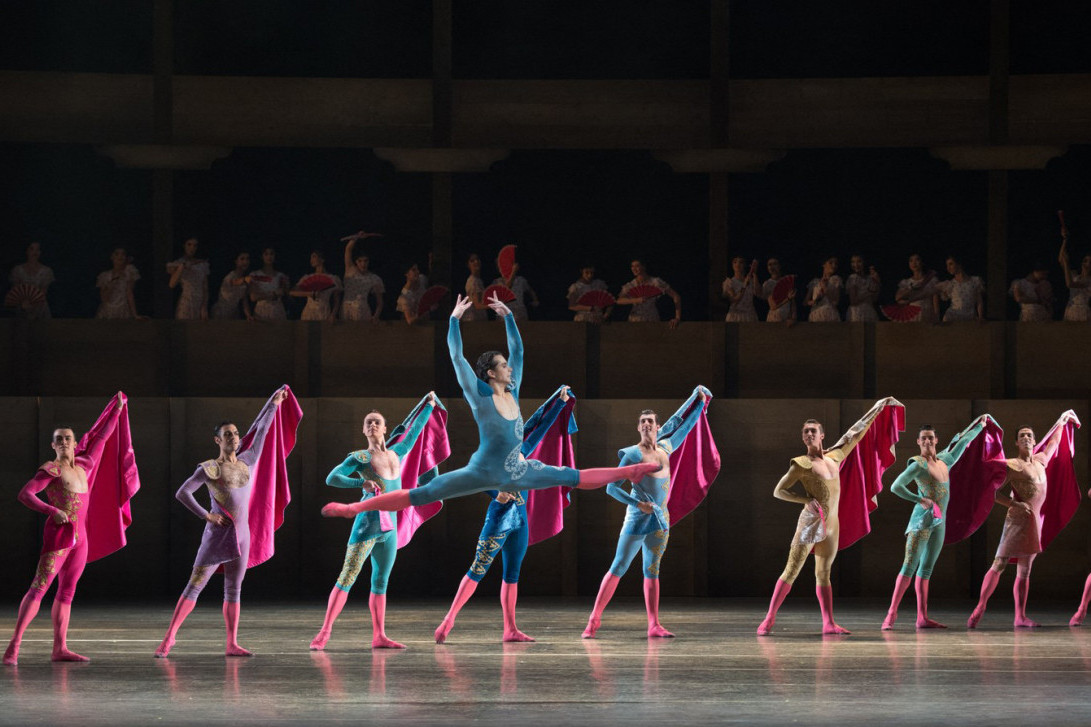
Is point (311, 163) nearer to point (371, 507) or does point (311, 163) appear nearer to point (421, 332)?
point (421, 332)

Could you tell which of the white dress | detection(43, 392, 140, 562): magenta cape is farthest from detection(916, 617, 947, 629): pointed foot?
the white dress

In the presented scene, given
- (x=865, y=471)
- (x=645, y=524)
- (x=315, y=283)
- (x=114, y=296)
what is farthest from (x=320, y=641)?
(x=114, y=296)

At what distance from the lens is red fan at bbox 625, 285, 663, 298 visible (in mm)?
15477

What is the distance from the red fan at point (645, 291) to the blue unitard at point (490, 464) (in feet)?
20.9

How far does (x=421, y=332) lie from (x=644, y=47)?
5113 mm

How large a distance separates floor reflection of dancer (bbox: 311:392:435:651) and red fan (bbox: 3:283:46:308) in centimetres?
641

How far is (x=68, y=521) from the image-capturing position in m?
9.46

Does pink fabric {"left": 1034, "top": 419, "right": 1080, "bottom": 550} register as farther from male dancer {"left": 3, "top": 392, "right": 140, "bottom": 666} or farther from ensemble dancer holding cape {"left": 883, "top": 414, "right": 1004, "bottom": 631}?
male dancer {"left": 3, "top": 392, "right": 140, "bottom": 666}

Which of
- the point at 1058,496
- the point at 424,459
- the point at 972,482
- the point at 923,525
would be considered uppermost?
the point at 424,459

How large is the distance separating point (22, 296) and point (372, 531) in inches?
267

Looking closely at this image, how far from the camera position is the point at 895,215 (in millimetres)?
18406

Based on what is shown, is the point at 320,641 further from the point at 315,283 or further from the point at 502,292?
the point at 315,283

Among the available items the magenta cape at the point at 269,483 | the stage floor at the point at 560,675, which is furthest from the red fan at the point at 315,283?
the magenta cape at the point at 269,483

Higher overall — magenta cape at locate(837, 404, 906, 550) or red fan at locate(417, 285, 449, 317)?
red fan at locate(417, 285, 449, 317)
